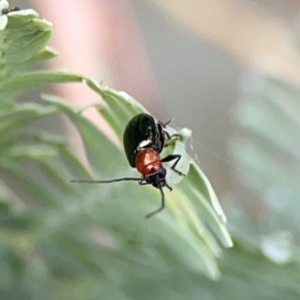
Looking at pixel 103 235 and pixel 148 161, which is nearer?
pixel 103 235

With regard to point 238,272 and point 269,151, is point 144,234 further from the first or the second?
point 269,151

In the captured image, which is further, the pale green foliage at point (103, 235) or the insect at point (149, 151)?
the insect at point (149, 151)

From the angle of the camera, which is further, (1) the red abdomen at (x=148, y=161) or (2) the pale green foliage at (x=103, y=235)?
(1) the red abdomen at (x=148, y=161)

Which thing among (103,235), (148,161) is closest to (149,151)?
(148,161)

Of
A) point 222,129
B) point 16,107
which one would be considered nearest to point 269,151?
point 16,107

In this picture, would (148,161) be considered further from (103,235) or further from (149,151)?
(103,235)

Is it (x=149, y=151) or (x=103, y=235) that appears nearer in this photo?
(x=103, y=235)
